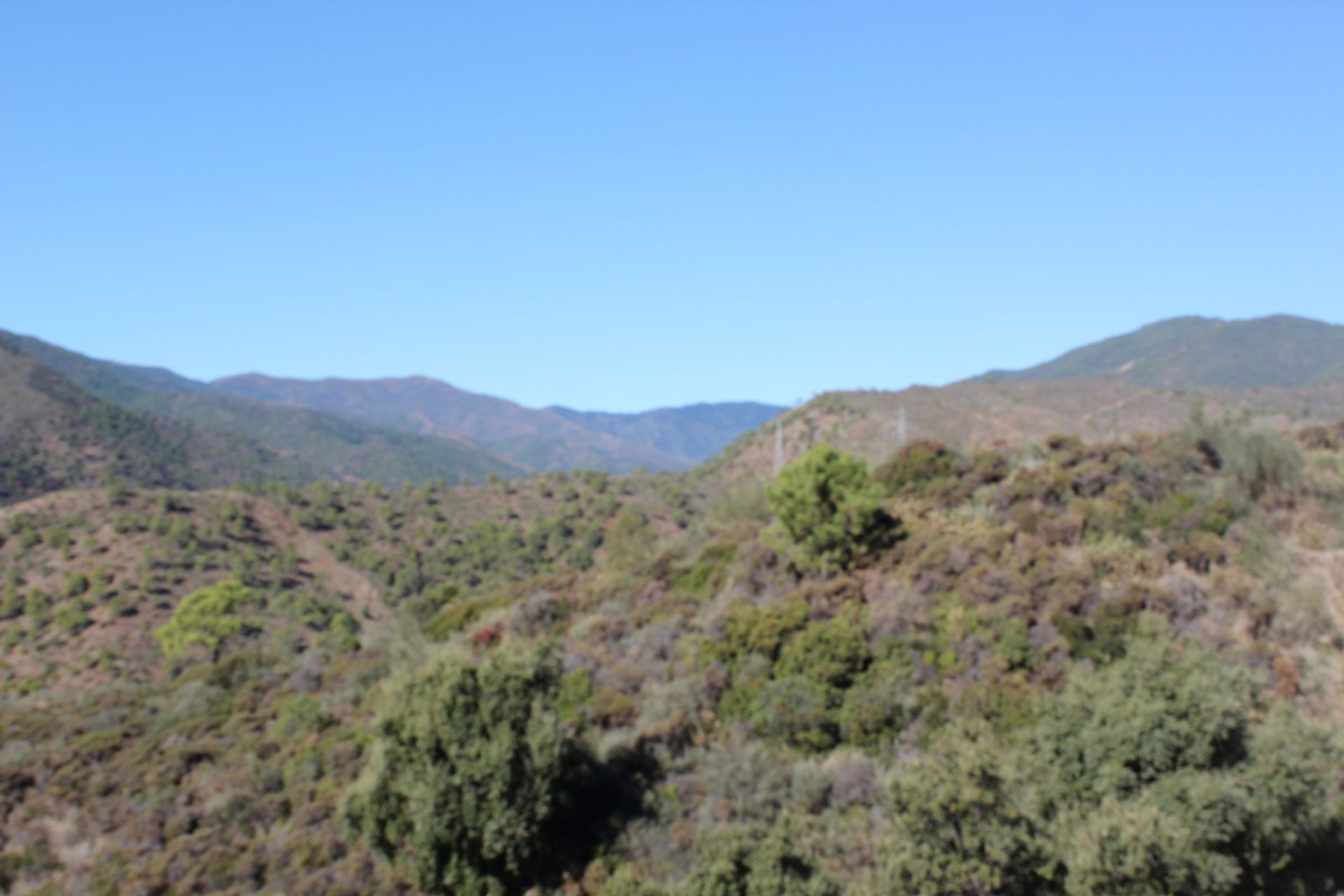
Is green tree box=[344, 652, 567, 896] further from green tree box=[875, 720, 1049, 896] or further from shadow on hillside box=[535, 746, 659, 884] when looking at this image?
green tree box=[875, 720, 1049, 896]

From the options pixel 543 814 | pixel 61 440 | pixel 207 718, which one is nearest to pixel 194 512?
pixel 207 718

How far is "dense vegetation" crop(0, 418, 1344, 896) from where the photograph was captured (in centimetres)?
1390

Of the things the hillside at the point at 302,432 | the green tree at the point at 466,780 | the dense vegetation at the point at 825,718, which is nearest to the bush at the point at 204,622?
the dense vegetation at the point at 825,718

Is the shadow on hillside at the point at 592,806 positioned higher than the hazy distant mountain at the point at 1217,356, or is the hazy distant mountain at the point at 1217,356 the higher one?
the hazy distant mountain at the point at 1217,356

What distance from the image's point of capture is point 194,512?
52.4 meters

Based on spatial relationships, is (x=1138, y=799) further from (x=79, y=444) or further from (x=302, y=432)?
(x=302, y=432)

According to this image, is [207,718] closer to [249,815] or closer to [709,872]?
[249,815]

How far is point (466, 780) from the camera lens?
1703 centimetres

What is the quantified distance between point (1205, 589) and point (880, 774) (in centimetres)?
872

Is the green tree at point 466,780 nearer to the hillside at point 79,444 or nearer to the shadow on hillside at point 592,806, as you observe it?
the shadow on hillside at point 592,806

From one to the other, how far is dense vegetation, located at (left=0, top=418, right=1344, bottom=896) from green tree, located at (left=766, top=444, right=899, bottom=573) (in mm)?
89

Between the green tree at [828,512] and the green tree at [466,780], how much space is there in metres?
10.0

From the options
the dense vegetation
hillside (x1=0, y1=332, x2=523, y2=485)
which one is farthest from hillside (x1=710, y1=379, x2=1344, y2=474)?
hillside (x1=0, y1=332, x2=523, y2=485)

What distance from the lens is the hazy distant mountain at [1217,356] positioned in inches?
4328
